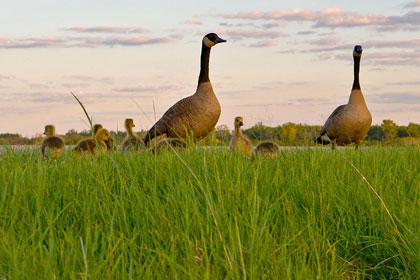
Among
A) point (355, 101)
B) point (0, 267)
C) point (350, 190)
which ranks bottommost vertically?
point (0, 267)

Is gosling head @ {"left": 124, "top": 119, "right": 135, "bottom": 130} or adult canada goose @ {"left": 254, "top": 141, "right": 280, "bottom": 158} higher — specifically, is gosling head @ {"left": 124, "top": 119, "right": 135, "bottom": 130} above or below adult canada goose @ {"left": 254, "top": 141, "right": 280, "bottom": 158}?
above

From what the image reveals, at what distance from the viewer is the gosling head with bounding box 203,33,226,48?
11969mm

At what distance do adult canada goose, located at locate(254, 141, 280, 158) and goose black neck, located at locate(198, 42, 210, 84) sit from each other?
9.07ft

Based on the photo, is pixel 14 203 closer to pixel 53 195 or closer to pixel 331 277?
pixel 53 195

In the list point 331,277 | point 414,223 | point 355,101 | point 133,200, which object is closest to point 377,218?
point 414,223

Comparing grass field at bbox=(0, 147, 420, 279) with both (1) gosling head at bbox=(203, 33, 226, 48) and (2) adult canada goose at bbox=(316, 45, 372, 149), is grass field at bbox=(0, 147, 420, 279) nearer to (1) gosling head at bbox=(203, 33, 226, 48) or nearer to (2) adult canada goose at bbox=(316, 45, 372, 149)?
(1) gosling head at bbox=(203, 33, 226, 48)

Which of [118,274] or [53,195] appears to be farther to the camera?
[53,195]

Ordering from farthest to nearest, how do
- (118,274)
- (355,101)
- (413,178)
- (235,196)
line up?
(355,101), (413,178), (235,196), (118,274)

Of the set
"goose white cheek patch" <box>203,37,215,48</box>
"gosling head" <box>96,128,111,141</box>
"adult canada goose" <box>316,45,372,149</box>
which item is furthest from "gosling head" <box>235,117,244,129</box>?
"adult canada goose" <box>316,45,372,149</box>

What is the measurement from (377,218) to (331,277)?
1.11m

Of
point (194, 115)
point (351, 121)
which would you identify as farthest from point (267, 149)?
point (351, 121)

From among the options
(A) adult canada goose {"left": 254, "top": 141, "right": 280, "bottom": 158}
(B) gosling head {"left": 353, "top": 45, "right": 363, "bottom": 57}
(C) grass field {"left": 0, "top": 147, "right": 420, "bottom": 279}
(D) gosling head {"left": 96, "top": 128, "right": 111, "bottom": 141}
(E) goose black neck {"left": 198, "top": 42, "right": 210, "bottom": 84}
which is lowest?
(C) grass field {"left": 0, "top": 147, "right": 420, "bottom": 279}

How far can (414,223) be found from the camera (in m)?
4.66

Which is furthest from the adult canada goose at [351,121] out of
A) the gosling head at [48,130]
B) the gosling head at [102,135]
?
the gosling head at [48,130]
